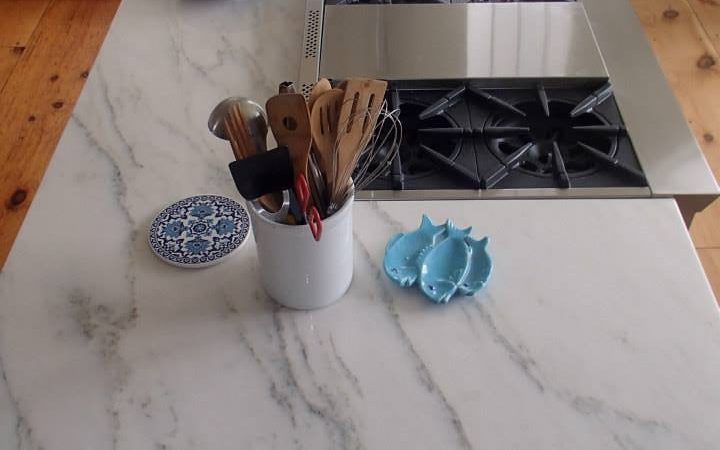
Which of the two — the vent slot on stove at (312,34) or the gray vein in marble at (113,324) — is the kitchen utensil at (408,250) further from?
the vent slot on stove at (312,34)

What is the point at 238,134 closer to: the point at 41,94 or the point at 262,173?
the point at 262,173

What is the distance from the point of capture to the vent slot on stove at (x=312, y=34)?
103 cm

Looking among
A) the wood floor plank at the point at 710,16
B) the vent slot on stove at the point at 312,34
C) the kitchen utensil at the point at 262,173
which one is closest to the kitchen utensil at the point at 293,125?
the kitchen utensil at the point at 262,173

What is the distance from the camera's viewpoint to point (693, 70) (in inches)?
73.2

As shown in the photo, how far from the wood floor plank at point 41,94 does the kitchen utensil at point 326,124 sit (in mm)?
1275

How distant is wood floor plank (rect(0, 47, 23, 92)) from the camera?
6.89ft

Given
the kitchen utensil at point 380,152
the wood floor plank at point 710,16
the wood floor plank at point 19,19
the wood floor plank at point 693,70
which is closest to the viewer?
the kitchen utensil at point 380,152

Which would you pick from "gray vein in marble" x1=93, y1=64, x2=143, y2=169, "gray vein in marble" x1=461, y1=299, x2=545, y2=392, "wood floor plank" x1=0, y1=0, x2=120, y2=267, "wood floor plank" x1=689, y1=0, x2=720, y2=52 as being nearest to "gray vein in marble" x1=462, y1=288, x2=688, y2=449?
"gray vein in marble" x1=461, y1=299, x2=545, y2=392

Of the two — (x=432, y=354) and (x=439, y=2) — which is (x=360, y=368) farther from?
(x=439, y=2)

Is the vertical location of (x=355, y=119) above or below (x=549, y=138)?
above

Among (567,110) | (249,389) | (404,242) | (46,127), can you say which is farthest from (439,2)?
(46,127)

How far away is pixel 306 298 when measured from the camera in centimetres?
69

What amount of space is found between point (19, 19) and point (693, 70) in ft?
6.95

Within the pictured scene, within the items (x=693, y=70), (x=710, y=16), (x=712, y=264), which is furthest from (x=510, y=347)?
(x=710, y=16)
